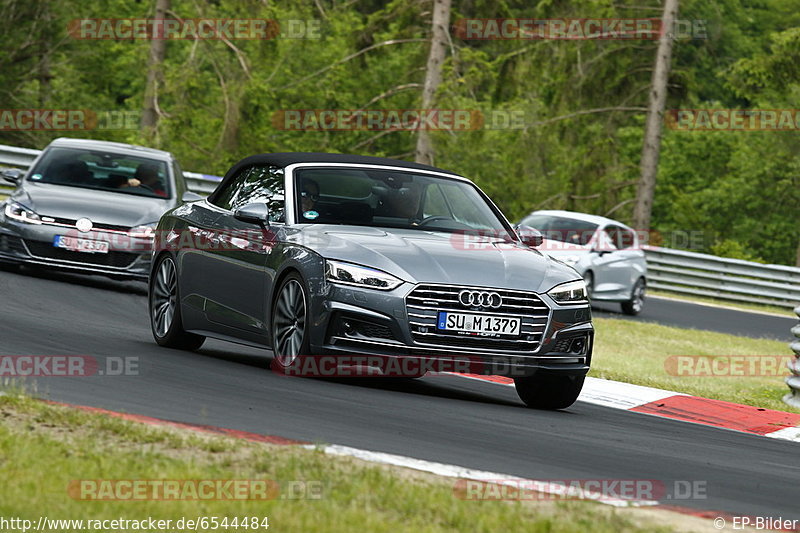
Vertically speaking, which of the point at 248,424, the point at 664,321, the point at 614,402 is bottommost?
the point at 664,321

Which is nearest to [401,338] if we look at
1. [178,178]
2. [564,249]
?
[178,178]

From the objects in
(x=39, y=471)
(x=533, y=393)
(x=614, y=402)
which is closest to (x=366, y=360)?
(x=533, y=393)

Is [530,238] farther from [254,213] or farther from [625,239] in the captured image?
[625,239]

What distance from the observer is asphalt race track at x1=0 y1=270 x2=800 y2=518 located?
7117 millimetres

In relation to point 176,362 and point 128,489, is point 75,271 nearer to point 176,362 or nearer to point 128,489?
point 176,362

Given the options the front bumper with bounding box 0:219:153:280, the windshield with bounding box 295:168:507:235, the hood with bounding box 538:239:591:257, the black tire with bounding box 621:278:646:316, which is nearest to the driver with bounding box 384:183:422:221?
the windshield with bounding box 295:168:507:235

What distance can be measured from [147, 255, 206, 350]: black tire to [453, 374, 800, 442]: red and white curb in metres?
2.38

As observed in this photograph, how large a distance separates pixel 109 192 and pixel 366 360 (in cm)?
847

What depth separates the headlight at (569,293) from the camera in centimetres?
951

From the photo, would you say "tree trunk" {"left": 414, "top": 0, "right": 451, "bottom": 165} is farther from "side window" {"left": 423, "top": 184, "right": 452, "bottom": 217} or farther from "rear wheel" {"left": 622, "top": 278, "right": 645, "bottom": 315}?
"side window" {"left": 423, "top": 184, "right": 452, "bottom": 217}

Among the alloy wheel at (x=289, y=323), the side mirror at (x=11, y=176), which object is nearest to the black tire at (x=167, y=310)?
the alloy wheel at (x=289, y=323)

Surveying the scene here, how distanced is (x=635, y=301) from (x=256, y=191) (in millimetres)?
15888

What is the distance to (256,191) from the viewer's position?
10898 mm

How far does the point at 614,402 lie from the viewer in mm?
11203
